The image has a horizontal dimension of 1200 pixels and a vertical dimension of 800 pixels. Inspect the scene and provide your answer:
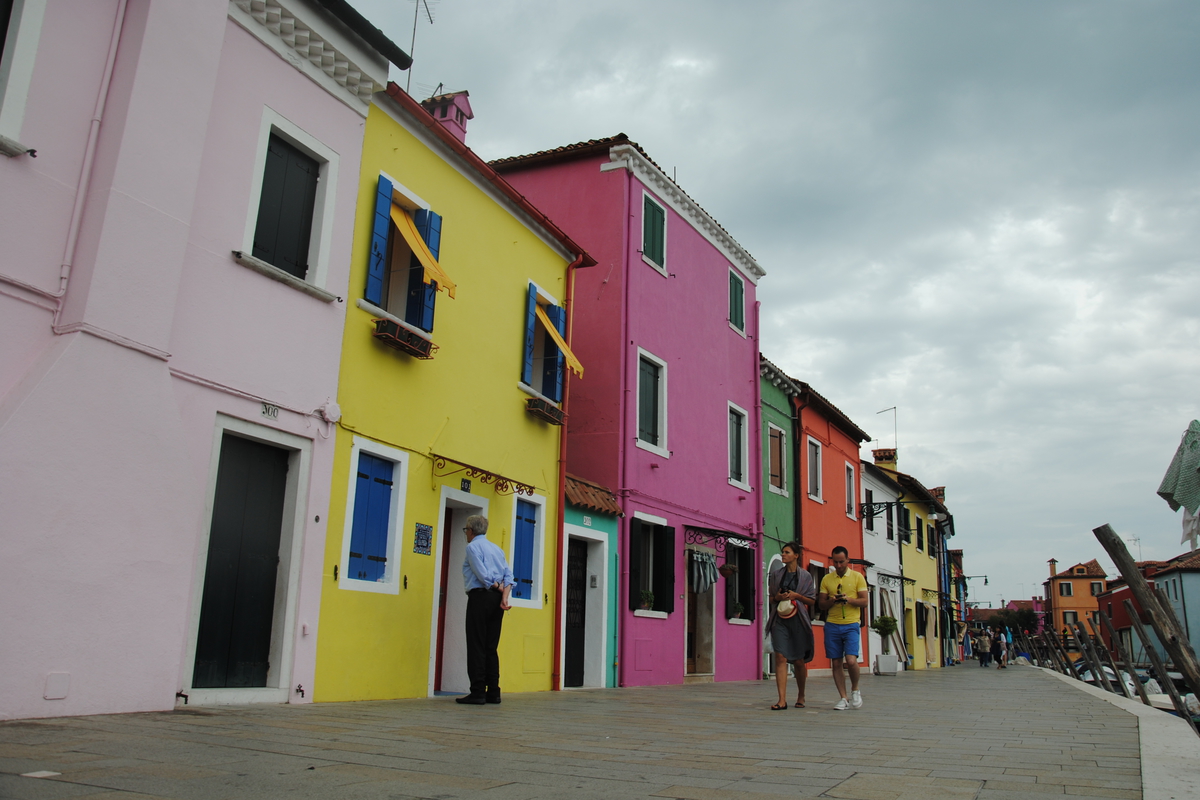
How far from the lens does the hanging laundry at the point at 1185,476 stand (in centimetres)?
845

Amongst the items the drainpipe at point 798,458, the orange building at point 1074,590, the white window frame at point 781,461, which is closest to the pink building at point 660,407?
the white window frame at point 781,461

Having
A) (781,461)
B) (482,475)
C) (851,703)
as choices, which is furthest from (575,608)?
(781,461)

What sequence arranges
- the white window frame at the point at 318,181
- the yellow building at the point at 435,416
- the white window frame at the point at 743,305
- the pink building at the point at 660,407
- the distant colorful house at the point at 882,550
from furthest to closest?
the distant colorful house at the point at 882,550, the white window frame at the point at 743,305, the pink building at the point at 660,407, the yellow building at the point at 435,416, the white window frame at the point at 318,181

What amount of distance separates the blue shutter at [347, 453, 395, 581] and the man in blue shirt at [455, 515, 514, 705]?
1.09m

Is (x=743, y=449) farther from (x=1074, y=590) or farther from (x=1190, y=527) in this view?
(x=1074, y=590)

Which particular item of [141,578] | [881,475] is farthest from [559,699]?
[881,475]

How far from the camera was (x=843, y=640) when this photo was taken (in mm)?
9984

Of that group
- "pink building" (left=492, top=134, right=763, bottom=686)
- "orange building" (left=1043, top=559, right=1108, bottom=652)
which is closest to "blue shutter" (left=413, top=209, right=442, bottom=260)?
"pink building" (left=492, top=134, right=763, bottom=686)

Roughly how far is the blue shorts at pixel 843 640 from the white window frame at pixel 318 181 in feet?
20.9

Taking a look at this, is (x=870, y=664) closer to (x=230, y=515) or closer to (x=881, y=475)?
(x=881, y=475)

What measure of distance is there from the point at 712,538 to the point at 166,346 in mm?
12424

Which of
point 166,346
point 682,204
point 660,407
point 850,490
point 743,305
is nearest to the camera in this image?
point 166,346

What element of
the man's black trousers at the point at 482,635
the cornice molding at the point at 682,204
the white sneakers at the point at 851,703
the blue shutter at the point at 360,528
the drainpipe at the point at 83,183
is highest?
the cornice molding at the point at 682,204

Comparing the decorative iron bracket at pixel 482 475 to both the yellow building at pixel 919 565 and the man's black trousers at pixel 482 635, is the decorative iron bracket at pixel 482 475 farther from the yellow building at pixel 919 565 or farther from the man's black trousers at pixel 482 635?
the yellow building at pixel 919 565
